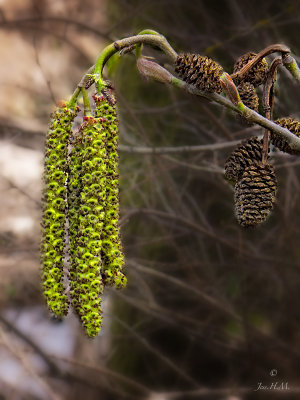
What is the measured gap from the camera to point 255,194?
75cm

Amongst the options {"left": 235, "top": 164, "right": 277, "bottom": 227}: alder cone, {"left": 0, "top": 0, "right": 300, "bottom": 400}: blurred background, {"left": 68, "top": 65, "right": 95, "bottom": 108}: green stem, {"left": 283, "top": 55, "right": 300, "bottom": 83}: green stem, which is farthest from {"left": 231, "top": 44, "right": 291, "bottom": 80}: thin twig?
{"left": 0, "top": 0, "right": 300, "bottom": 400}: blurred background

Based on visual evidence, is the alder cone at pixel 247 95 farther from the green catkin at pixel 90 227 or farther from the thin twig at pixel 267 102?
the green catkin at pixel 90 227

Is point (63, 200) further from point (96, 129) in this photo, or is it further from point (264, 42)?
point (264, 42)

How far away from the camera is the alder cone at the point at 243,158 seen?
2.62 feet

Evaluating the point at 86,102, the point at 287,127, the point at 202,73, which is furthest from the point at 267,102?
the point at 86,102

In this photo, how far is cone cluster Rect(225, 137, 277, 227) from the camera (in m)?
0.74

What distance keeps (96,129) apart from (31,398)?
2.58 metres

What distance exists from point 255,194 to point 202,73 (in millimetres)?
200

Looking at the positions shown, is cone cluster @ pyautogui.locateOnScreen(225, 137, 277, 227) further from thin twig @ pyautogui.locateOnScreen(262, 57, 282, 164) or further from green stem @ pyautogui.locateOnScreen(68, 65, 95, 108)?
green stem @ pyautogui.locateOnScreen(68, 65, 95, 108)

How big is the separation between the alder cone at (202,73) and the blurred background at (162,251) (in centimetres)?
176

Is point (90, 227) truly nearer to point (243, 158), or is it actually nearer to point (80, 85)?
point (80, 85)

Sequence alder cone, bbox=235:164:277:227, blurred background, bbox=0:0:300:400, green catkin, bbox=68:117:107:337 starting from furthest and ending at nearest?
blurred background, bbox=0:0:300:400, alder cone, bbox=235:164:277:227, green catkin, bbox=68:117:107:337

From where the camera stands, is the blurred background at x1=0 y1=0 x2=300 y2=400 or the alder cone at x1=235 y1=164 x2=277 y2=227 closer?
the alder cone at x1=235 y1=164 x2=277 y2=227

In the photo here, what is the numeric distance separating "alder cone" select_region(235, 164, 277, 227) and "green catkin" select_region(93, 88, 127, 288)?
192 mm
